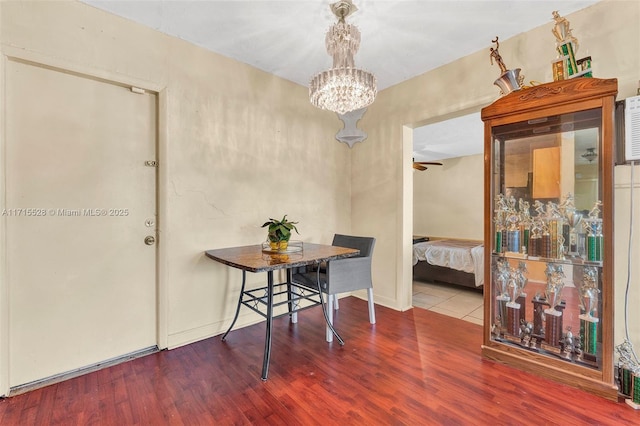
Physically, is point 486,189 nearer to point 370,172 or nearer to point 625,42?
point 625,42

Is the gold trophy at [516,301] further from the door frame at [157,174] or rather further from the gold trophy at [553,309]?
the door frame at [157,174]

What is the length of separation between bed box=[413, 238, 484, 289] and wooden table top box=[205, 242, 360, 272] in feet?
8.09

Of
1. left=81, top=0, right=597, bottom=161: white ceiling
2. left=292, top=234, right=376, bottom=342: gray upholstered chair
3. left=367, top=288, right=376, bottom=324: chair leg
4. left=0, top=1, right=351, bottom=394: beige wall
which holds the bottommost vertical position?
left=367, top=288, right=376, bottom=324: chair leg

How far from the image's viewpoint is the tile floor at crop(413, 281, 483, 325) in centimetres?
324

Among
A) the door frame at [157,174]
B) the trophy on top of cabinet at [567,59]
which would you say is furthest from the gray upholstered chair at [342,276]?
the trophy on top of cabinet at [567,59]

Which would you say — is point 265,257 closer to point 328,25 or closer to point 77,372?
point 77,372

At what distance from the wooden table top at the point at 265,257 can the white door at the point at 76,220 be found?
65 centimetres

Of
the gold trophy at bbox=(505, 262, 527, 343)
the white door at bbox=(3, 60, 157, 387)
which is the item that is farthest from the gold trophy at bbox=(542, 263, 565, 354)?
the white door at bbox=(3, 60, 157, 387)

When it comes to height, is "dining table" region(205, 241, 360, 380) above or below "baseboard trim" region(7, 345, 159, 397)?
above

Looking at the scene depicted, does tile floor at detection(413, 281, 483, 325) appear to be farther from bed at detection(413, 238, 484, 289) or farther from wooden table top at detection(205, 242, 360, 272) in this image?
wooden table top at detection(205, 242, 360, 272)

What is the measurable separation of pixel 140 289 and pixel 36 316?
2.00ft

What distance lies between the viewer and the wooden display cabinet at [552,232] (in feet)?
5.89

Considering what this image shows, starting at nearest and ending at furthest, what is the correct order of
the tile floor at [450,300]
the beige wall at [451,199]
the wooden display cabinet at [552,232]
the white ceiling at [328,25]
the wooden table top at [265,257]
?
the wooden display cabinet at [552,232] < the wooden table top at [265,257] < the white ceiling at [328,25] < the tile floor at [450,300] < the beige wall at [451,199]

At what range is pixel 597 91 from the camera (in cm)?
175
